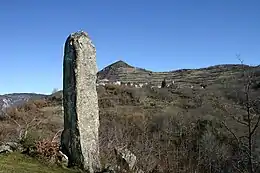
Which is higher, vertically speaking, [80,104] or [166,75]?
[166,75]

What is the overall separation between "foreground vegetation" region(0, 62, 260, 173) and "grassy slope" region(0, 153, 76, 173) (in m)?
0.19

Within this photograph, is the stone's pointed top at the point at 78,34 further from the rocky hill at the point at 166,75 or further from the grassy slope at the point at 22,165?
the rocky hill at the point at 166,75

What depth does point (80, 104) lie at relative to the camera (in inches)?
563

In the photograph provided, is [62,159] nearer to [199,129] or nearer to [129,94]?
[199,129]

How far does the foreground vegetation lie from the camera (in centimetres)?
1670

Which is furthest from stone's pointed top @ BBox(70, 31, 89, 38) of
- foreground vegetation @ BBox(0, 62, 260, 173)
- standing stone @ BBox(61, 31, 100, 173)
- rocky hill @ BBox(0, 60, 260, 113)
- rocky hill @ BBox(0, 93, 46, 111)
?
rocky hill @ BBox(0, 60, 260, 113)

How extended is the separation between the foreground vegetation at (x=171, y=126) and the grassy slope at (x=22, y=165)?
19 centimetres

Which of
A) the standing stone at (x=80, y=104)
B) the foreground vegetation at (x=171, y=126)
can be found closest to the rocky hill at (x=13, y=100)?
the foreground vegetation at (x=171, y=126)

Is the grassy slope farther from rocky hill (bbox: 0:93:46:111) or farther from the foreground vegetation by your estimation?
rocky hill (bbox: 0:93:46:111)

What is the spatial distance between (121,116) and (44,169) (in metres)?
27.0

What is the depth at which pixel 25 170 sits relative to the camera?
41.2 ft

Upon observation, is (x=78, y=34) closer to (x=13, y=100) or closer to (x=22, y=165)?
(x=22, y=165)

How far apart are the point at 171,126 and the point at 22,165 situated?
22.2m

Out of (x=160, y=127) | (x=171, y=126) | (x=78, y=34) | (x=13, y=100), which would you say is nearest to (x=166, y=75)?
(x=13, y=100)
